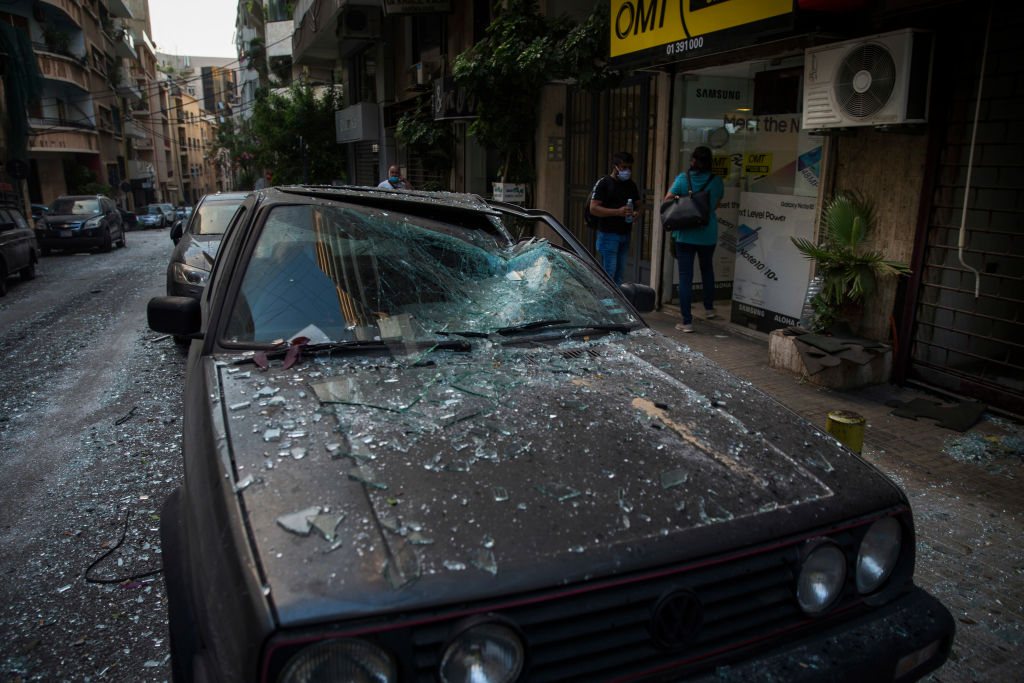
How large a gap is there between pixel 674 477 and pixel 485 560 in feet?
2.13

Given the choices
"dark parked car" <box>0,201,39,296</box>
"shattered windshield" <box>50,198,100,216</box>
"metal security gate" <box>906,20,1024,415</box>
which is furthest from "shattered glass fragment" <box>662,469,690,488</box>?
"shattered windshield" <box>50,198,100,216</box>

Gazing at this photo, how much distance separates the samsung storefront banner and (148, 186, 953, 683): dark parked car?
4.68 meters

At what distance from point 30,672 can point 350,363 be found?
170 cm

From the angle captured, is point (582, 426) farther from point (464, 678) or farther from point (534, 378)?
point (464, 678)

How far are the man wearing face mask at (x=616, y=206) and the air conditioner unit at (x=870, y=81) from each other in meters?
2.26

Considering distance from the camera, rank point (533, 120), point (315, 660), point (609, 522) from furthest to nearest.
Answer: point (533, 120) → point (609, 522) → point (315, 660)

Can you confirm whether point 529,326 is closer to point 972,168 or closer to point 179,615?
point 179,615

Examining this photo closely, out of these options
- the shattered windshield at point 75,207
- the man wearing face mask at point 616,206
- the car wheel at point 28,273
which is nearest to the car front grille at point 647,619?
the man wearing face mask at point 616,206

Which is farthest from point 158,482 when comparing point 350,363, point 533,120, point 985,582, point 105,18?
point 105,18

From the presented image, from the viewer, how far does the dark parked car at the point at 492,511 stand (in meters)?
1.49

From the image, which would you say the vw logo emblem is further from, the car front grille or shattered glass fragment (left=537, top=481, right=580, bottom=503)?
shattered glass fragment (left=537, top=481, right=580, bottom=503)

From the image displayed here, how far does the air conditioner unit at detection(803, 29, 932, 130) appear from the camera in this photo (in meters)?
5.01

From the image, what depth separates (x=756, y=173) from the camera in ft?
25.3

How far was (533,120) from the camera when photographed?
1148 cm
